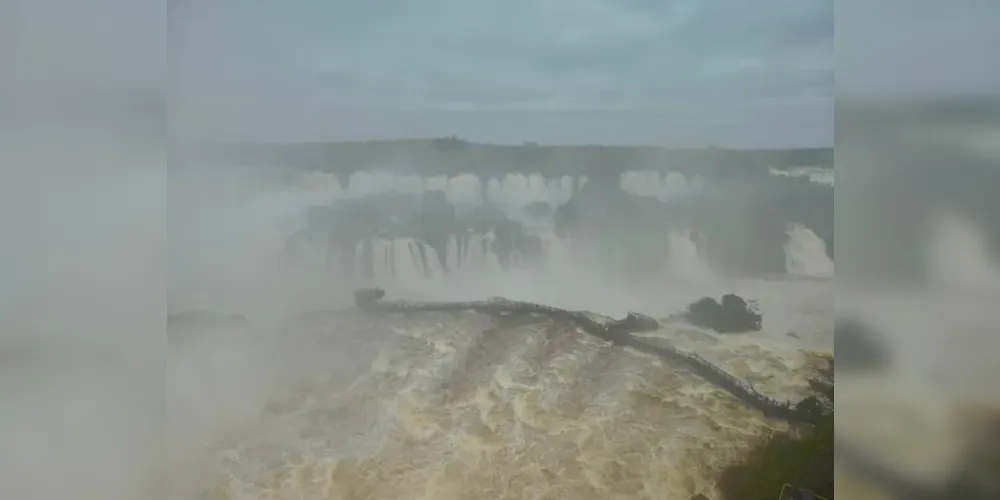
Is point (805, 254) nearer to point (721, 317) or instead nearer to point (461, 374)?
point (721, 317)

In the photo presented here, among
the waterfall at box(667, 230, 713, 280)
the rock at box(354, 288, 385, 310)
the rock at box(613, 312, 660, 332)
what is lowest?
the rock at box(613, 312, 660, 332)

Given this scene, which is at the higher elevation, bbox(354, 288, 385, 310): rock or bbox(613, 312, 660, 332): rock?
bbox(354, 288, 385, 310): rock

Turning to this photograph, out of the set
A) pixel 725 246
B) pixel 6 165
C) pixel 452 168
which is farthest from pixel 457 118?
pixel 6 165

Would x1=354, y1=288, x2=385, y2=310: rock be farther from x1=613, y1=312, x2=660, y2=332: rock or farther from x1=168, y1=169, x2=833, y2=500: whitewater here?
x1=613, y1=312, x2=660, y2=332: rock

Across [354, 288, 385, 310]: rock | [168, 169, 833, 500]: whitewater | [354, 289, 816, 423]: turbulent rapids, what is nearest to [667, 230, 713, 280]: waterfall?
[168, 169, 833, 500]: whitewater

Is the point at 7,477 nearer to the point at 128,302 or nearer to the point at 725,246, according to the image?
the point at 128,302

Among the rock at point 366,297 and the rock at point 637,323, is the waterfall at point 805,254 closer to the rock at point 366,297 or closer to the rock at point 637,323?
the rock at point 637,323

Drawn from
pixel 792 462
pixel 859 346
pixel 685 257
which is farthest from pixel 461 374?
pixel 859 346
